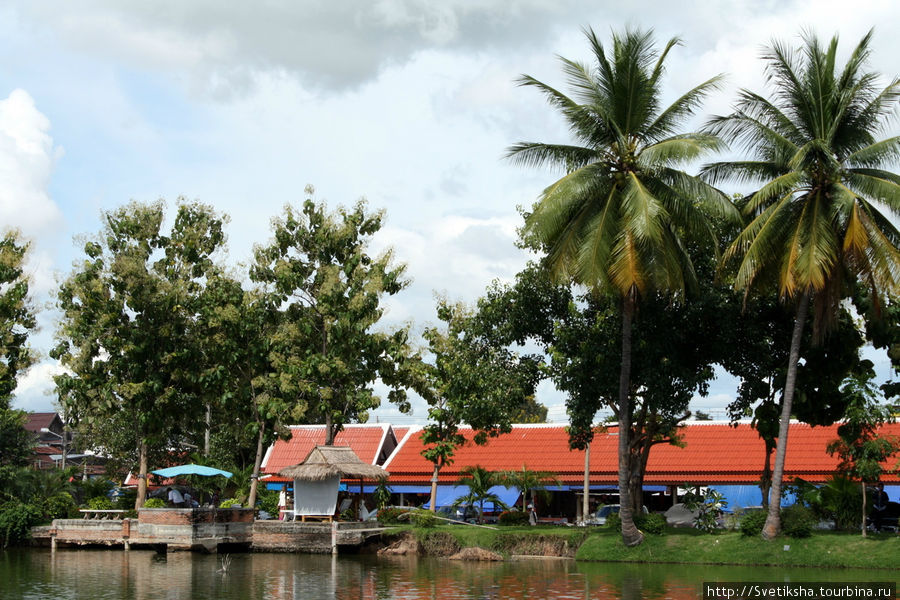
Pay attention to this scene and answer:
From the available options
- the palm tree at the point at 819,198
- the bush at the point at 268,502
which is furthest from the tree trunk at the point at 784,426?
the bush at the point at 268,502

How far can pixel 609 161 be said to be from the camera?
29.0 meters

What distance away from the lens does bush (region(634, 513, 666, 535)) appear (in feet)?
97.0

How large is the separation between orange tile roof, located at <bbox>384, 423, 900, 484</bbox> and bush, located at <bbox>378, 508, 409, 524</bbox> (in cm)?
443

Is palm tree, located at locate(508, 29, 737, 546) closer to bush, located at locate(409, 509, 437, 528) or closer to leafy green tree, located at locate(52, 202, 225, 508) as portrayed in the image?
bush, located at locate(409, 509, 437, 528)

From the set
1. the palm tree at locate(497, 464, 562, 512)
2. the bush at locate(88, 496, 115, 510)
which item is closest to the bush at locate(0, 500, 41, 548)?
the bush at locate(88, 496, 115, 510)

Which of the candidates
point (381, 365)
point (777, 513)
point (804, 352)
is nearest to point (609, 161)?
point (804, 352)

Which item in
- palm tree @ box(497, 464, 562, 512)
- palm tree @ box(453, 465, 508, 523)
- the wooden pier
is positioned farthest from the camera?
palm tree @ box(453, 465, 508, 523)

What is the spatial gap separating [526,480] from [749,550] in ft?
38.8

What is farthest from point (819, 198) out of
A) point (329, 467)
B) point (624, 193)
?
point (329, 467)

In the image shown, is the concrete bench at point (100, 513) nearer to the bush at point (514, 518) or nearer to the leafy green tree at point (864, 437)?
the bush at point (514, 518)

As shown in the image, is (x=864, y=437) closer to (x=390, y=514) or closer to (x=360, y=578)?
(x=360, y=578)

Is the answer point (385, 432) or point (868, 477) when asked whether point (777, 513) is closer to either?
point (868, 477)

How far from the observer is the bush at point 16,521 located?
3778 centimetres

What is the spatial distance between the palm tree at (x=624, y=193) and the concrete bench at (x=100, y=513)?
2128cm
